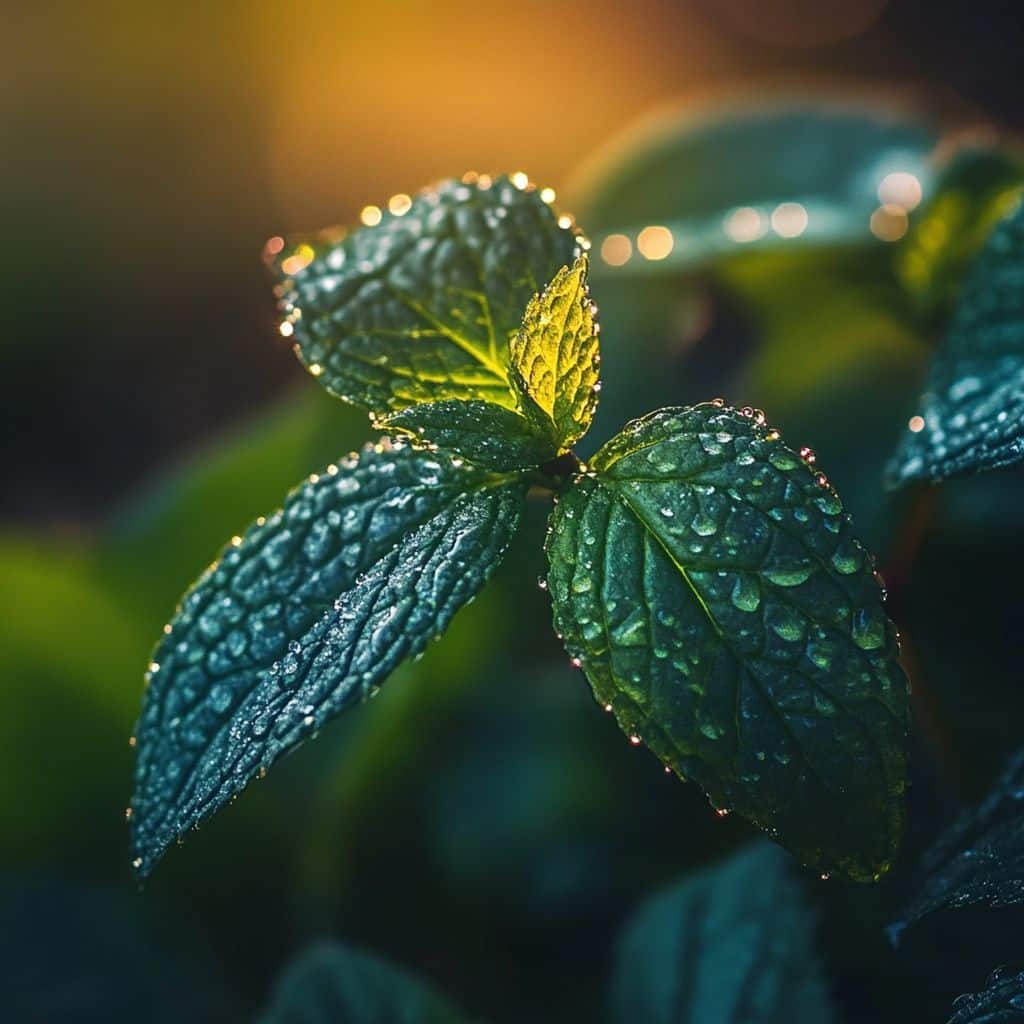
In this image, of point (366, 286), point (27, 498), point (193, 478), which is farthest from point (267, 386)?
point (366, 286)

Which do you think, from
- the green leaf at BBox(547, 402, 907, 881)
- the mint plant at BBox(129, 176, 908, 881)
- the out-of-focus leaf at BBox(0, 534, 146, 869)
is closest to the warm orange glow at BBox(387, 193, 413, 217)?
the mint plant at BBox(129, 176, 908, 881)

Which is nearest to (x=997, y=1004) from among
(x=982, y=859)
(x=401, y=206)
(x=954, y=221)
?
(x=982, y=859)

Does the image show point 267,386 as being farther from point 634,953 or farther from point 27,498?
point 634,953

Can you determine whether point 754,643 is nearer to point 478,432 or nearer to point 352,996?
point 478,432

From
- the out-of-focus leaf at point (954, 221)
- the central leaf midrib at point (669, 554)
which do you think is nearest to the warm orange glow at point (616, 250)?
the out-of-focus leaf at point (954, 221)

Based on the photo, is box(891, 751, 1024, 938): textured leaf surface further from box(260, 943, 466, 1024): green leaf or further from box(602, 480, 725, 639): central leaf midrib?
box(260, 943, 466, 1024): green leaf

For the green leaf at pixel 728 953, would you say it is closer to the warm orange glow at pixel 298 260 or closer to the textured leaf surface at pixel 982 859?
the textured leaf surface at pixel 982 859

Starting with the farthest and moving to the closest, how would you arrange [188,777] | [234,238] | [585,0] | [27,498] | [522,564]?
[585,0]
[234,238]
[27,498]
[522,564]
[188,777]
